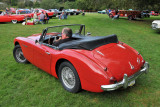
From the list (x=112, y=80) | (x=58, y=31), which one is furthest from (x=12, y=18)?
(x=112, y=80)

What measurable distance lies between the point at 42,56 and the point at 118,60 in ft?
5.77

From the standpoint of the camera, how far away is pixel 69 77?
2.89 meters

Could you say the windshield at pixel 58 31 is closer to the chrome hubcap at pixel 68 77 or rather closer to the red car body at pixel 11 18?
the chrome hubcap at pixel 68 77

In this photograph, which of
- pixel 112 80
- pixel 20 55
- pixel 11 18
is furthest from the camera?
pixel 11 18

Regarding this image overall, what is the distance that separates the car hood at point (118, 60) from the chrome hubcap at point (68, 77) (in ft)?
2.06

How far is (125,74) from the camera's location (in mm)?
2354

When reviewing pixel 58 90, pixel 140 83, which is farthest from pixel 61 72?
pixel 140 83

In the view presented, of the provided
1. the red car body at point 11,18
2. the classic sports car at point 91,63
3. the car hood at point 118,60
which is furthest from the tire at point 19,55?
the red car body at point 11,18

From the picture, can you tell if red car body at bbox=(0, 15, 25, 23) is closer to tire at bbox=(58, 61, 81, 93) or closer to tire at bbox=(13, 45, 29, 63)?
tire at bbox=(13, 45, 29, 63)

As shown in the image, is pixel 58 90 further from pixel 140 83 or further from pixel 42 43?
pixel 140 83

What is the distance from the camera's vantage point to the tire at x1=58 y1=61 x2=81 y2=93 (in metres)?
2.69

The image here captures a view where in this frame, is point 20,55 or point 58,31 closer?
point 58,31

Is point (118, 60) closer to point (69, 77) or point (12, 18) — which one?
point (69, 77)

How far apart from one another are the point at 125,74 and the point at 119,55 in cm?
53
